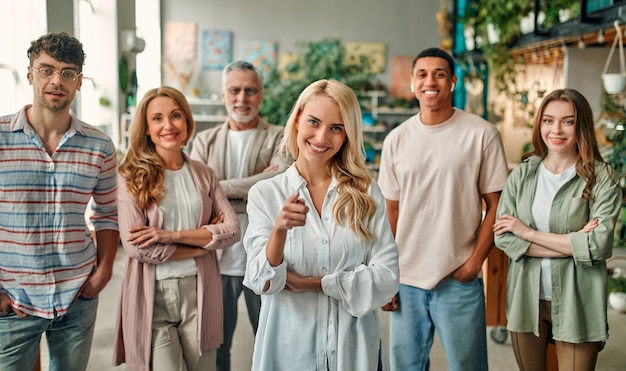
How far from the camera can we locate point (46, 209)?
204 cm

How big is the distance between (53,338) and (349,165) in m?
1.23

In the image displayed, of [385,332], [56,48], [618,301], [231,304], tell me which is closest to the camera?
[56,48]

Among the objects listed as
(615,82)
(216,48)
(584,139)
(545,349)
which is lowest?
(545,349)

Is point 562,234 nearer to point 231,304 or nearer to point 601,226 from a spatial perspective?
point 601,226

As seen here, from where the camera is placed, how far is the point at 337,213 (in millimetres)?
1774

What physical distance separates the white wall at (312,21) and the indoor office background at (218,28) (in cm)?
2

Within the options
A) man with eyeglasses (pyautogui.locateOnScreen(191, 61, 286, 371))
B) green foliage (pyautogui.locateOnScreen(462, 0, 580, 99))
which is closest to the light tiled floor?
man with eyeglasses (pyautogui.locateOnScreen(191, 61, 286, 371))

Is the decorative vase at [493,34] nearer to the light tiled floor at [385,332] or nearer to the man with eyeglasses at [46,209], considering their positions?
A: the light tiled floor at [385,332]

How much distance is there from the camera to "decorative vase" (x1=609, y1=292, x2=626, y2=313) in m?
5.12

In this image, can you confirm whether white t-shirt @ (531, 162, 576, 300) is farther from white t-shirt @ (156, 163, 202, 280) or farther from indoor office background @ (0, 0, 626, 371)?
indoor office background @ (0, 0, 626, 371)

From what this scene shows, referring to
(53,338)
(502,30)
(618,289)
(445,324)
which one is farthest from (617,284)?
(53,338)

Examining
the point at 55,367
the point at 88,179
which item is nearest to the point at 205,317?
the point at 55,367

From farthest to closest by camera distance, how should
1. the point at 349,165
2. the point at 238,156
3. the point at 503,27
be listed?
1. the point at 503,27
2. the point at 238,156
3. the point at 349,165

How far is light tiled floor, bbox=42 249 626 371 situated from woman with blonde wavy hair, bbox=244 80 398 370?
2174 mm
